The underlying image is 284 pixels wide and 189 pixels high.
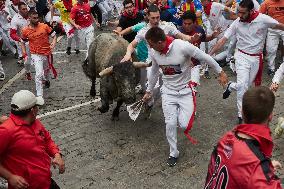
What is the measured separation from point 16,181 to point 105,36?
5.95 meters

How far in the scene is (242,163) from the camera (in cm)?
299

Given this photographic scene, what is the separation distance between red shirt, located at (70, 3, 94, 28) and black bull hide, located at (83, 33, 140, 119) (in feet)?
10.5

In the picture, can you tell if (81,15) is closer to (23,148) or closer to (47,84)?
(47,84)

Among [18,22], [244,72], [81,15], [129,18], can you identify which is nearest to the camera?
[244,72]

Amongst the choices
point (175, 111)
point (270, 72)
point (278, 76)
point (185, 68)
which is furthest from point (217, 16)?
point (175, 111)

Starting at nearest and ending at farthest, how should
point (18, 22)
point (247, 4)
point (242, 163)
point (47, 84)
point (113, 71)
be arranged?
1. point (242, 163)
2. point (247, 4)
3. point (113, 71)
4. point (47, 84)
5. point (18, 22)

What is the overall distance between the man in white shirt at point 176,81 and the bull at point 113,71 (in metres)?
1.14

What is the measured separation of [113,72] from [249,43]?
262 cm

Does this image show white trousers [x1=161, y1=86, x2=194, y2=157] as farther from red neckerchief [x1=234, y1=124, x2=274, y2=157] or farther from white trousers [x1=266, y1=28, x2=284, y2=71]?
white trousers [x1=266, y1=28, x2=284, y2=71]

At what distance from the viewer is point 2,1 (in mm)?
14391

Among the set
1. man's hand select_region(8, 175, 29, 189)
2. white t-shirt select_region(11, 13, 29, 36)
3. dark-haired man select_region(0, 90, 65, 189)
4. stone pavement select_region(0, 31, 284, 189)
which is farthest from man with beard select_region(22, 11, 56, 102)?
man's hand select_region(8, 175, 29, 189)

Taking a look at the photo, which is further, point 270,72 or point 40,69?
point 270,72

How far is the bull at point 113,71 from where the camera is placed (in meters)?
8.32

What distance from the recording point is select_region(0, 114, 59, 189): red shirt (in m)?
4.34
